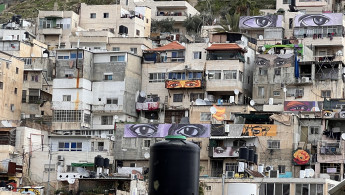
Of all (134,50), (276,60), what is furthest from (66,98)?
(276,60)

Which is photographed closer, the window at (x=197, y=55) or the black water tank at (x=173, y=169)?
the black water tank at (x=173, y=169)

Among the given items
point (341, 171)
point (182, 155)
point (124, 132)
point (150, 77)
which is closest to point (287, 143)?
point (341, 171)

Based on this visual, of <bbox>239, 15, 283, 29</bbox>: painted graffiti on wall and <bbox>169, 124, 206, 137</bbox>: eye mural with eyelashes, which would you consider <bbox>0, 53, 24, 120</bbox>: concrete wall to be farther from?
<bbox>239, 15, 283, 29</bbox>: painted graffiti on wall

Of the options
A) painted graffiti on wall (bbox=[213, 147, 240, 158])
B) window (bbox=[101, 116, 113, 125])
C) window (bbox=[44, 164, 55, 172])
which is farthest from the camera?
window (bbox=[101, 116, 113, 125])

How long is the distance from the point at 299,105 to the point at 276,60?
5756 mm

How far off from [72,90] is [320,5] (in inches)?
1350

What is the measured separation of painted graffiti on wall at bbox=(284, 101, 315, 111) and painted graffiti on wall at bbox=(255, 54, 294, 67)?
4.54 meters

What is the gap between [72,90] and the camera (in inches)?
3219

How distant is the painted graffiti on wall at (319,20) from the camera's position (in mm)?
89438

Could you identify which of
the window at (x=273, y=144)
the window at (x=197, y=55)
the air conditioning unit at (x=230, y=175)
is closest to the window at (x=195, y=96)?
the window at (x=197, y=55)

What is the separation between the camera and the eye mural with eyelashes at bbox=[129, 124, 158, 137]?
2891 inches

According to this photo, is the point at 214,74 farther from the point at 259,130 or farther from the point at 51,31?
the point at 51,31

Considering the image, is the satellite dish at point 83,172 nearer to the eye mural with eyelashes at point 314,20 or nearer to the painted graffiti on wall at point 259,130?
the painted graffiti on wall at point 259,130

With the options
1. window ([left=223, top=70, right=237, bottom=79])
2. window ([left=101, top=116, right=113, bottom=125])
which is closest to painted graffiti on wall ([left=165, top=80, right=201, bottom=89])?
window ([left=223, top=70, right=237, bottom=79])
